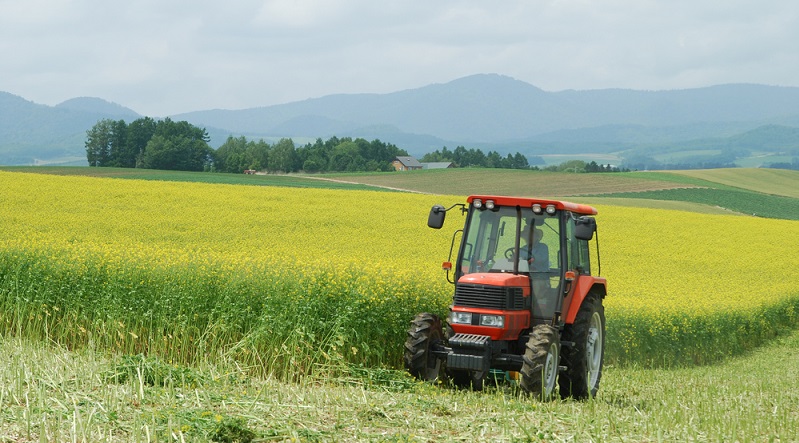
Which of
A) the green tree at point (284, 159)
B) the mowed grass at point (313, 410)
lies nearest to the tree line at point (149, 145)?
the green tree at point (284, 159)

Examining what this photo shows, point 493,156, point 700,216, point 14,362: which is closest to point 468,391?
point 14,362

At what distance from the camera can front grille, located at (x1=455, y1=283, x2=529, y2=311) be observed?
9.21 meters

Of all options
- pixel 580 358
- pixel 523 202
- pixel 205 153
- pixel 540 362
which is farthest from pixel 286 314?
pixel 205 153

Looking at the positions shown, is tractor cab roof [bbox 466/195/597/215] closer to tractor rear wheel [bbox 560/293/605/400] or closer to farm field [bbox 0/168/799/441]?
tractor rear wheel [bbox 560/293/605/400]

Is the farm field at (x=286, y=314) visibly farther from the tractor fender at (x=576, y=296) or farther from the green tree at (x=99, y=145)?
the green tree at (x=99, y=145)

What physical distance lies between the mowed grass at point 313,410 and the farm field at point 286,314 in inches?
1.4

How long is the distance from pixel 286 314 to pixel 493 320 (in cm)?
296

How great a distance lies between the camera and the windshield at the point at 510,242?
384 inches

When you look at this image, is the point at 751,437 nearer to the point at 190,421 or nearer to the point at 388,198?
the point at 190,421

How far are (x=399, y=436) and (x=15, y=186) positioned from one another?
22599mm

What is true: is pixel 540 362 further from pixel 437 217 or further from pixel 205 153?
pixel 205 153

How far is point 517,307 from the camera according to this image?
9414 mm

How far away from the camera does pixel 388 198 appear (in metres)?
32.8

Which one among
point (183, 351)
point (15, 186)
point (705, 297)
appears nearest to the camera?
point (183, 351)
